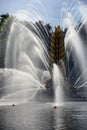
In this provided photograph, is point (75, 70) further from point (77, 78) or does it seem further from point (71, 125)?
point (71, 125)

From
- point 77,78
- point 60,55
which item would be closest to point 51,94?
point 60,55

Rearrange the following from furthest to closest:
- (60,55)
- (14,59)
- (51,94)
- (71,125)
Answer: (14,59) < (60,55) < (51,94) < (71,125)

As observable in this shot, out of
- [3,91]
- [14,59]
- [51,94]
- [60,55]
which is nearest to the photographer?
[51,94]

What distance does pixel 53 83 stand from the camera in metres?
65.1

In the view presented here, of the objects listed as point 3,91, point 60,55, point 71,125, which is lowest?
point 71,125

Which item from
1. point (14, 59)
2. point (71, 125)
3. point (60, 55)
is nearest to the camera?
point (71, 125)

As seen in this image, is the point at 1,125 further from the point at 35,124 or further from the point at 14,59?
the point at 14,59

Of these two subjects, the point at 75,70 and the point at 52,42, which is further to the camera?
the point at 75,70

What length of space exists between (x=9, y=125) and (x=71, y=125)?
13.4ft

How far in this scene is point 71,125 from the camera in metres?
28.4

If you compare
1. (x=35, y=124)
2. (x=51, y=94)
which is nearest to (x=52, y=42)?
(x=51, y=94)

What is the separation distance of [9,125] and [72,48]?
50399 mm

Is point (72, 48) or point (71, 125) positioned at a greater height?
point (72, 48)

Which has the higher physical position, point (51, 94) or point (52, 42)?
point (52, 42)
